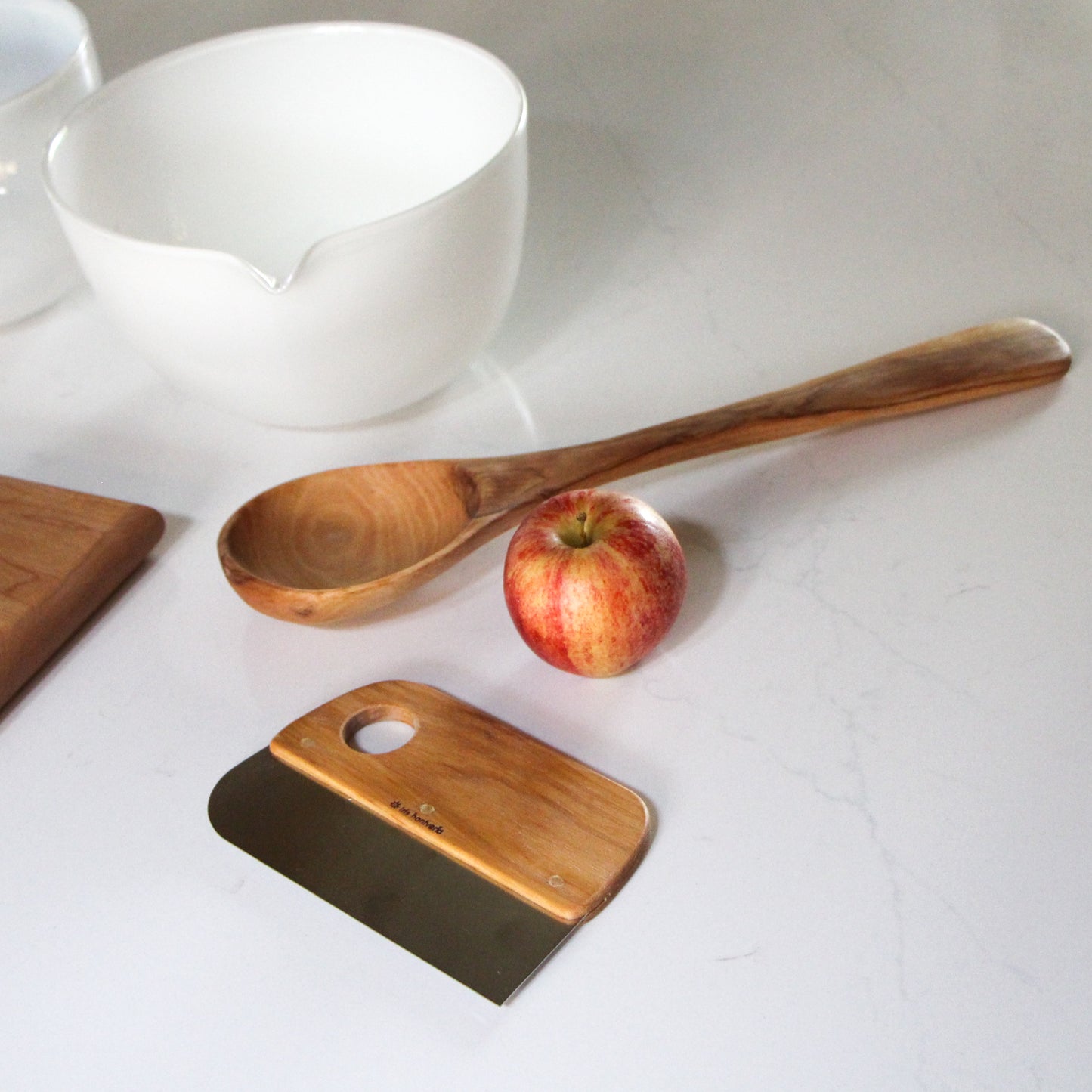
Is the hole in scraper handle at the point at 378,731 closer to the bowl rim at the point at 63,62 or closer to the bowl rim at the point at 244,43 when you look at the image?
the bowl rim at the point at 244,43

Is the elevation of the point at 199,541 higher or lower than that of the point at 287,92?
lower

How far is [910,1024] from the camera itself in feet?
1.95

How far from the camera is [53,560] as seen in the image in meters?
0.87

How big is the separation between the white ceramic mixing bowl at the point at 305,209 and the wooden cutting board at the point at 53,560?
0.12 metres

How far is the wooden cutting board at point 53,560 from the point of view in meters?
0.82

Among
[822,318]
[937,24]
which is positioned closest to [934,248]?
[822,318]

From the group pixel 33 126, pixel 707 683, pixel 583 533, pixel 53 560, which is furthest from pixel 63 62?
A: pixel 707 683

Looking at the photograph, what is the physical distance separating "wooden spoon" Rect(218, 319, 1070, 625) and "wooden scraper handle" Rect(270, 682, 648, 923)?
91 mm

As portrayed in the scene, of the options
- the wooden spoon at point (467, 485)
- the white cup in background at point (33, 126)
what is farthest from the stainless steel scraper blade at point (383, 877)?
the white cup in background at point (33, 126)

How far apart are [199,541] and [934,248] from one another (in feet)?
2.38

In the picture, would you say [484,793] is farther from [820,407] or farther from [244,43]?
[244,43]

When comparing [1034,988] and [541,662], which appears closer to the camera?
[1034,988]

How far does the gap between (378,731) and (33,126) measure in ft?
2.01

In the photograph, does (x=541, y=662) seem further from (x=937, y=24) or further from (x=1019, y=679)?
(x=937, y=24)
